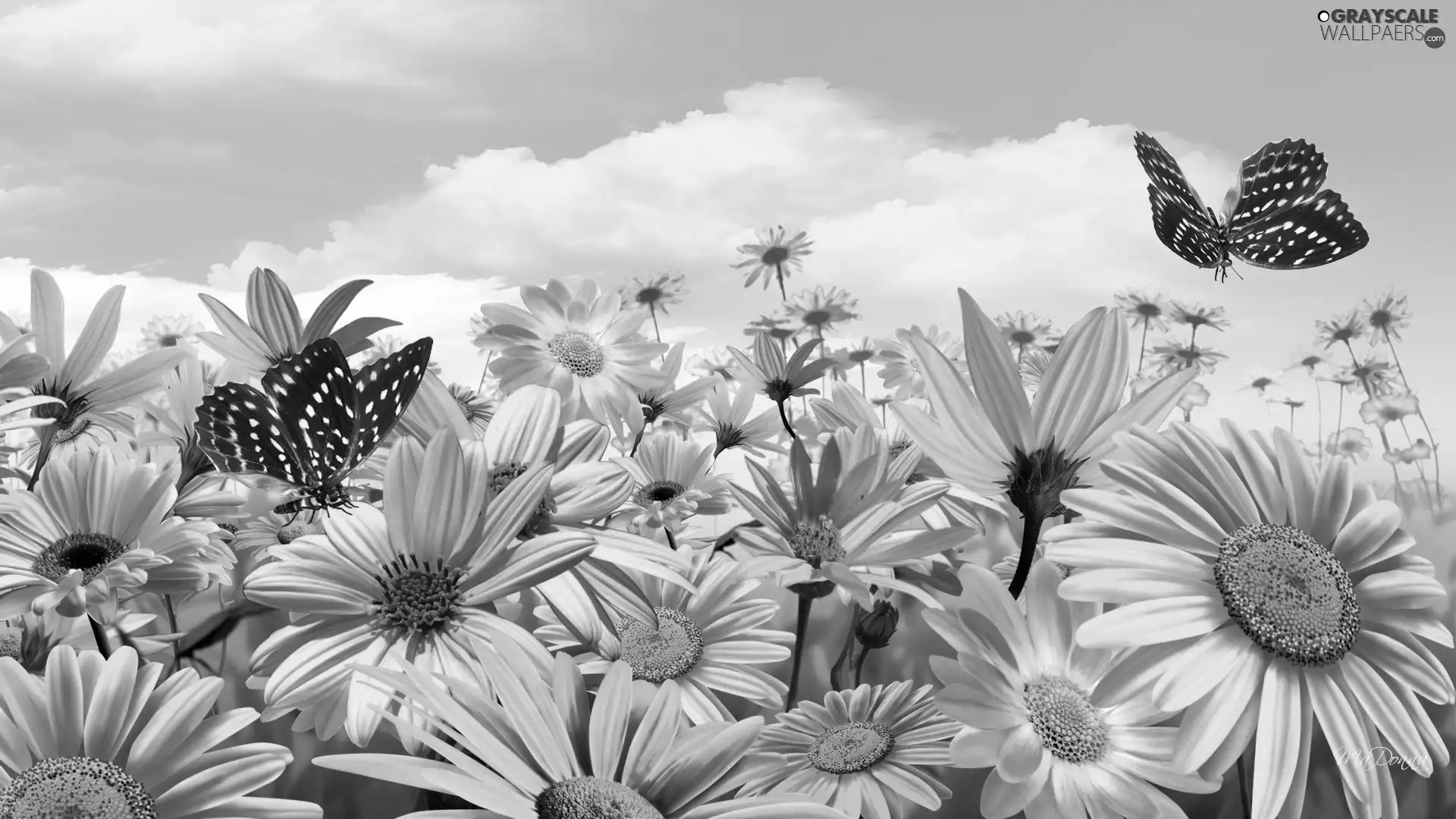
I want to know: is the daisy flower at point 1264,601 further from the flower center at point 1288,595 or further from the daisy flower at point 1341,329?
the daisy flower at point 1341,329

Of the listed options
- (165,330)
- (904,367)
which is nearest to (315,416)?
(904,367)

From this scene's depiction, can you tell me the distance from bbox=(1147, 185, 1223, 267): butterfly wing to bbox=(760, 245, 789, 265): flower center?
1600 millimetres

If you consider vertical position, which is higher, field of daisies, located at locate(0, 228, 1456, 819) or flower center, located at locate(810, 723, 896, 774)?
field of daisies, located at locate(0, 228, 1456, 819)

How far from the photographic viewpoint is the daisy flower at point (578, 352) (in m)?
0.61

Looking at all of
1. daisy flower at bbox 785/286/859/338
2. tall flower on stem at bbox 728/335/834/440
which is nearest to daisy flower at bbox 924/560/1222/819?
tall flower on stem at bbox 728/335/834/440

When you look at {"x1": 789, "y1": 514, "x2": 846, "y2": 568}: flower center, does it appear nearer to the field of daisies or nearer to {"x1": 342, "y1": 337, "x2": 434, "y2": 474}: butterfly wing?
the field of daisies

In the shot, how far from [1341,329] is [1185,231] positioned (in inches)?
97.2

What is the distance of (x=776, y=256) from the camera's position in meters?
2.00

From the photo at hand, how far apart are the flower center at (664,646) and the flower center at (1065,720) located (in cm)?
23

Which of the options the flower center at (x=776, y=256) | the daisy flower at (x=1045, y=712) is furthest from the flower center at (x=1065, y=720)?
the flower center at (x=776, y=256)

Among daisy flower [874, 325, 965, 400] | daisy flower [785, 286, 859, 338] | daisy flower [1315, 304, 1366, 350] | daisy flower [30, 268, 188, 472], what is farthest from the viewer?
daisy flower [1315, 304, 1366, 350]

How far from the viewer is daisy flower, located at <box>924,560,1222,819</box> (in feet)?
1.01

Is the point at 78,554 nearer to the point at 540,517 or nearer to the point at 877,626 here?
the point at 540,517

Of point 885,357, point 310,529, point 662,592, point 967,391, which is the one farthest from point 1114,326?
point 885,357
